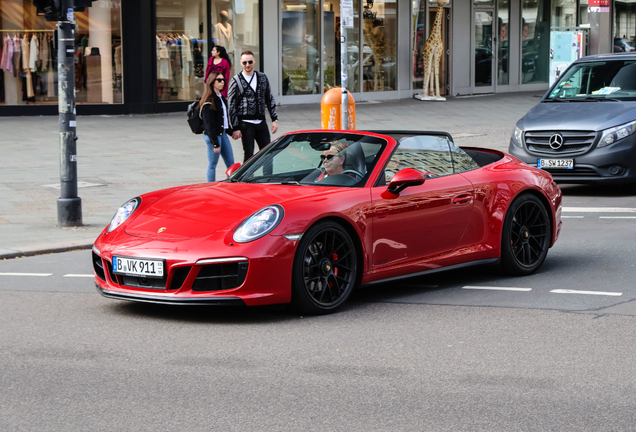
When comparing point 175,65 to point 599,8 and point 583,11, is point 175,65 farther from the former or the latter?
point 583,11

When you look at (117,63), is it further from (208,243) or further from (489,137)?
(208,243)

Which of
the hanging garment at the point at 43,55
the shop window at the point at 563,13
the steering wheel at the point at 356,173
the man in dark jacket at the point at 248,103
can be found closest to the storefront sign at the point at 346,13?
the man in dark jacket at the point at 248,103

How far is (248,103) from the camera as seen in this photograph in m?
12.3

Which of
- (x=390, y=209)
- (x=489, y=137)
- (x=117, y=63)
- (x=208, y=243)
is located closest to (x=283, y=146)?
(x=390, y=209)

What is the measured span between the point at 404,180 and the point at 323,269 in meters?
0.91

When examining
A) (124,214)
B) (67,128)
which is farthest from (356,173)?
(67,128)

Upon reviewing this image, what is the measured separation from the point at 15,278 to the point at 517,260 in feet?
13.5

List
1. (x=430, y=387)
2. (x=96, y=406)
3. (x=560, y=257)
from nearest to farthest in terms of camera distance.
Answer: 1. (x=96, y=406)
2. (x=430, y=387)
3. (x=560, y=257)

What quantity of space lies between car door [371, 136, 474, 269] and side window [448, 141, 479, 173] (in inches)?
2.2

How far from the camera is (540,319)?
6.31 meters

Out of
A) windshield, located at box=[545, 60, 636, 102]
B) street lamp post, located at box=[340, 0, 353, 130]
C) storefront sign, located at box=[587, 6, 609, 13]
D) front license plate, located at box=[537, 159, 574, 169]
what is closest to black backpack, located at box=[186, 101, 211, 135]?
street lamp post, located at box=[340, 0, 353, 130]

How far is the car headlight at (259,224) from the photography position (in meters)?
6.11

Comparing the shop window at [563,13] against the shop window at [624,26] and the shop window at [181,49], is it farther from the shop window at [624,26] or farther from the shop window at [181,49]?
the shop window at [181,49]

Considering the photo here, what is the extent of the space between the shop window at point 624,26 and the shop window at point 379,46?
1364 centimetres
